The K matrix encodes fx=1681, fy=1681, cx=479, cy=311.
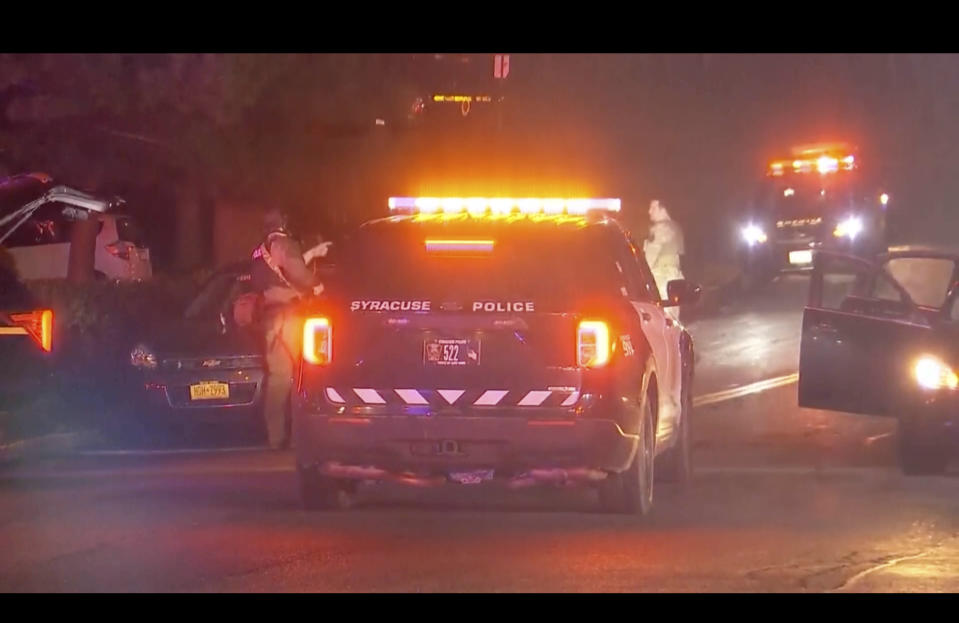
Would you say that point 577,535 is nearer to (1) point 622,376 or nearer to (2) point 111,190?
(1) point 622,376

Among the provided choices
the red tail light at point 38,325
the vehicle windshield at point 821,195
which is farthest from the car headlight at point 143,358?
the vehicle windshield at point 821,195

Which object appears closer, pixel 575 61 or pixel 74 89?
pixel 74 89

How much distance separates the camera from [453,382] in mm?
9617

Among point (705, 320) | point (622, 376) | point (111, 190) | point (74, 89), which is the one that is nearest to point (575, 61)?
point (705, 320)

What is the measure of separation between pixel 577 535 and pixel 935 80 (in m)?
52.4

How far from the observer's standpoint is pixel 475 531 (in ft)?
31.4

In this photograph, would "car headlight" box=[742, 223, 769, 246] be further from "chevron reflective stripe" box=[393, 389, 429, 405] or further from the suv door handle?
"chevron reflective stripe" box=[393, 389, 429, 405]

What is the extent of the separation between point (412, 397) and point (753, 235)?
2213 cm

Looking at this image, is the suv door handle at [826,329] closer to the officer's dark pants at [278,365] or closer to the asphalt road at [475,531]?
the asphalt road at [475,531]

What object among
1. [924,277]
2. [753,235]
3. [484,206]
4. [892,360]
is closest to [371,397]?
[484,206]

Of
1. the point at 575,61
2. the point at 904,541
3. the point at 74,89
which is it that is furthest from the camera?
the point at 575,61

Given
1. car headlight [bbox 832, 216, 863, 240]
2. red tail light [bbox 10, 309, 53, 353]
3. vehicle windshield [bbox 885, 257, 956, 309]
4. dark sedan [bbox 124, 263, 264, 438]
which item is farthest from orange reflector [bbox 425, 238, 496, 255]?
car headlight [bbox 832, 216, 863, 240]
